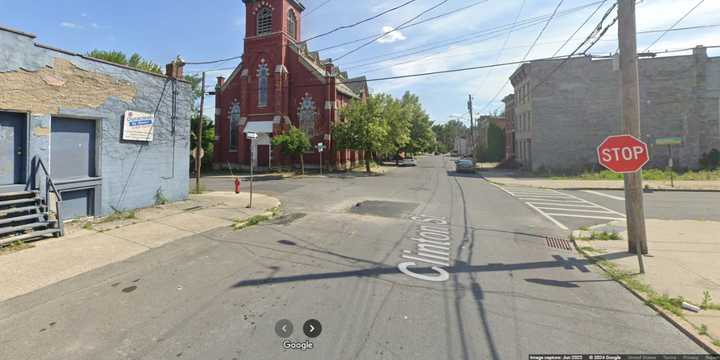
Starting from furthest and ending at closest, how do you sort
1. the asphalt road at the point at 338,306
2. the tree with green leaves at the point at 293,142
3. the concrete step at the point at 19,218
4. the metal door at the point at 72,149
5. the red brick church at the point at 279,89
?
the red brick church at the point at 279,89 → the tree with green leaves at the point at 293,142 → the metal door at the point at 72,149 → the concrete step at the point at 19,218 → the asphalt road at the point at 338,306

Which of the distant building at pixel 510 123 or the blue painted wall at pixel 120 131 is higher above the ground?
the distant building at pixel 510 123

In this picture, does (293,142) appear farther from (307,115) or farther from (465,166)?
(465,166)

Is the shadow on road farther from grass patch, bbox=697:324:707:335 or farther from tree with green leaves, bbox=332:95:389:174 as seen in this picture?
tree with green leaves, bbox=332:95:389:174

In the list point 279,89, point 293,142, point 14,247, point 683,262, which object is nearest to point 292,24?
point 279,89

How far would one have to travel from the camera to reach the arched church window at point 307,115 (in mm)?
32125

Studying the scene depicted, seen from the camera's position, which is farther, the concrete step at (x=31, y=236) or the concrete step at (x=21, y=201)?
the concrete step at (x=21, y=201)

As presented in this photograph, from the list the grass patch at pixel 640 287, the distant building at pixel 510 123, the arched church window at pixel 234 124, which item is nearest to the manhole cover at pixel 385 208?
the grass patch at pixel 640 287

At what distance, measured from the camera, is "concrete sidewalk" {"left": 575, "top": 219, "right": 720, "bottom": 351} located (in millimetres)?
3857

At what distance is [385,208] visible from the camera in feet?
38.8

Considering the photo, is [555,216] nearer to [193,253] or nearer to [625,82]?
[625,82]

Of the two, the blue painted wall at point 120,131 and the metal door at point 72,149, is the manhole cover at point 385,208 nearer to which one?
the blue painted wall at point 120,131

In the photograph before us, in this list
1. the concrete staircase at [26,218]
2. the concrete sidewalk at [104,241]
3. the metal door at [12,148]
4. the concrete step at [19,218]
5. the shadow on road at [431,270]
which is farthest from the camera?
the metal door at [12,148]

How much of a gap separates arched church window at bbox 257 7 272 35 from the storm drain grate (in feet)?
107

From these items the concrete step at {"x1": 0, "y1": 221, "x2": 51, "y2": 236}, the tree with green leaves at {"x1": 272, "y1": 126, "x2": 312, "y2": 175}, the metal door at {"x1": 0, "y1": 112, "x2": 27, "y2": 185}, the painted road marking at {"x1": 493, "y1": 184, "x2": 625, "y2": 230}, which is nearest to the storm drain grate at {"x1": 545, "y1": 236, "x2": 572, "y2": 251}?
the painted road marking at {"x1": 493, "y1": 184, "x2": 625, "y2": 230}
